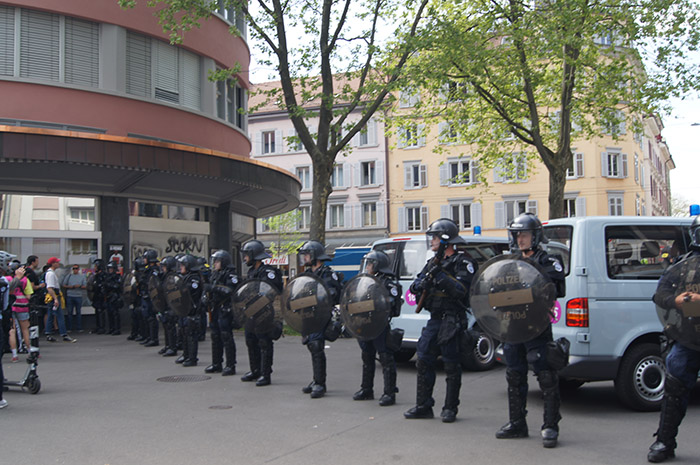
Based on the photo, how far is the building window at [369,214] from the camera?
49300mm

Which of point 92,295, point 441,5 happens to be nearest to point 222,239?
point 92,295

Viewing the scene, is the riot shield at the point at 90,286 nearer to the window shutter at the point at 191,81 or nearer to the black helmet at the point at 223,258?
the window shutter at the point at 191,81

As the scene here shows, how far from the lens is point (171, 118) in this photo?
1850 cm

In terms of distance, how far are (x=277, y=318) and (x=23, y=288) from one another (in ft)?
14.6

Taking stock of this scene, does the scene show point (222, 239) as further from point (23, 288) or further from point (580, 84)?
point (580, 84)

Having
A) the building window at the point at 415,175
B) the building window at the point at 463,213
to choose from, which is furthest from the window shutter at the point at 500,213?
the building window at the point at 415,175

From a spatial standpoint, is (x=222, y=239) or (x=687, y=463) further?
(x=222, y=239)

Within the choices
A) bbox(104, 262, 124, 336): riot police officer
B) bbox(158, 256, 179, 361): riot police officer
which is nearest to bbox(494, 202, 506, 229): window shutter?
bbox(104, 262, 124, 336): riot police officer

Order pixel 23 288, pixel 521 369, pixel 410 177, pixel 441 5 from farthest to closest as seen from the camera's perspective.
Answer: pixel 410 177 → pixel 441 5 → pixel 23 288 → pixel 521 369

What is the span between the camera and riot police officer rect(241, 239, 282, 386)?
9.30m

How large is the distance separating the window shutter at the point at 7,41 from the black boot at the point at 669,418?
15.5m

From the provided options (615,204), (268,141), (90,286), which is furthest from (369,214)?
(90,286)

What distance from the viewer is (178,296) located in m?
11.5

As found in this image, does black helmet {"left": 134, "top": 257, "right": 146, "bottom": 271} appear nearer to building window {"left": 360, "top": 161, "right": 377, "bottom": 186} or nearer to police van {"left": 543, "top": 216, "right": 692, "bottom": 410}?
police van {"left": 543, "top": 216, "right": 692, "bottom": 410}
